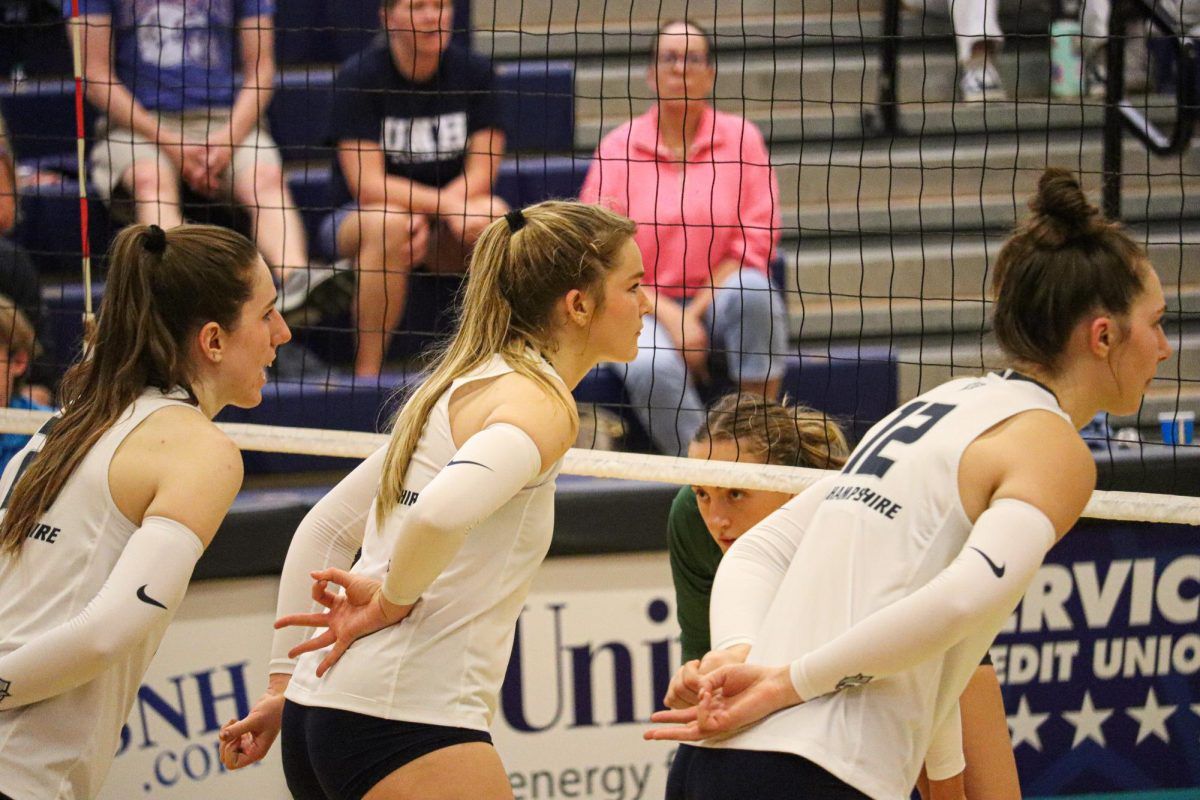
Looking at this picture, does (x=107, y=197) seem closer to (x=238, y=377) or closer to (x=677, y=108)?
(x=677, y=108)

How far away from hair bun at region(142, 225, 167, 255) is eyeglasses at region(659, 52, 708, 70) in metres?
3.15

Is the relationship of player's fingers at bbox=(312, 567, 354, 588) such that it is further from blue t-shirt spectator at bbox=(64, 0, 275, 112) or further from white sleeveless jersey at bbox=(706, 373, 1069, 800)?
blue t-shirt spectator at bbox=(64, 0, 275, 112)

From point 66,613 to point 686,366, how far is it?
2.82 meters

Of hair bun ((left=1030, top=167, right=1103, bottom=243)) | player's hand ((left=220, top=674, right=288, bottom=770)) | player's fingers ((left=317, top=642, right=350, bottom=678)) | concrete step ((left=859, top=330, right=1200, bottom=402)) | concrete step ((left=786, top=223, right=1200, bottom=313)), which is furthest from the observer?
concrete step ((left=786, top=223, right=1200, bottom=313))

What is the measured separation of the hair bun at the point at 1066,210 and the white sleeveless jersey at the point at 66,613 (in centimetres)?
141

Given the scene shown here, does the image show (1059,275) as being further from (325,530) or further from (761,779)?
(325,530)

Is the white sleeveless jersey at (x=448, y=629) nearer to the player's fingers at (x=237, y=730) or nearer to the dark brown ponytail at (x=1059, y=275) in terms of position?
the player's fingers at (x=237, y=730)

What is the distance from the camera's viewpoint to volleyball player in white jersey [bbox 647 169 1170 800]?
191cm

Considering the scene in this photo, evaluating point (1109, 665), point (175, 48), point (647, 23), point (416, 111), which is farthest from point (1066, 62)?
point (175, 48)

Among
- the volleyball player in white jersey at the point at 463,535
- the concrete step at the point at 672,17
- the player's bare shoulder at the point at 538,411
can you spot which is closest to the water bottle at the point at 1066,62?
the concrete step at the point at 672,17

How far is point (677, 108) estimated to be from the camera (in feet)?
17.9

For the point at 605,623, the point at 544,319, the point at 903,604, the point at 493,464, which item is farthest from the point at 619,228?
the point at 605,623

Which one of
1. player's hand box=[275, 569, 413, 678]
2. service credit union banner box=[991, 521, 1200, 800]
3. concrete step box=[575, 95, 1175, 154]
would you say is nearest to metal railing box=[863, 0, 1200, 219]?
concrete step box=[575, 95, 1175, 154]

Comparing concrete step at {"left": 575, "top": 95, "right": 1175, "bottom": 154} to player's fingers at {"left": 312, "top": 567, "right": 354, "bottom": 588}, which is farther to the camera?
concrete step at {"left": 575, "top": 95, "right": 1175, "bottom": 154}
